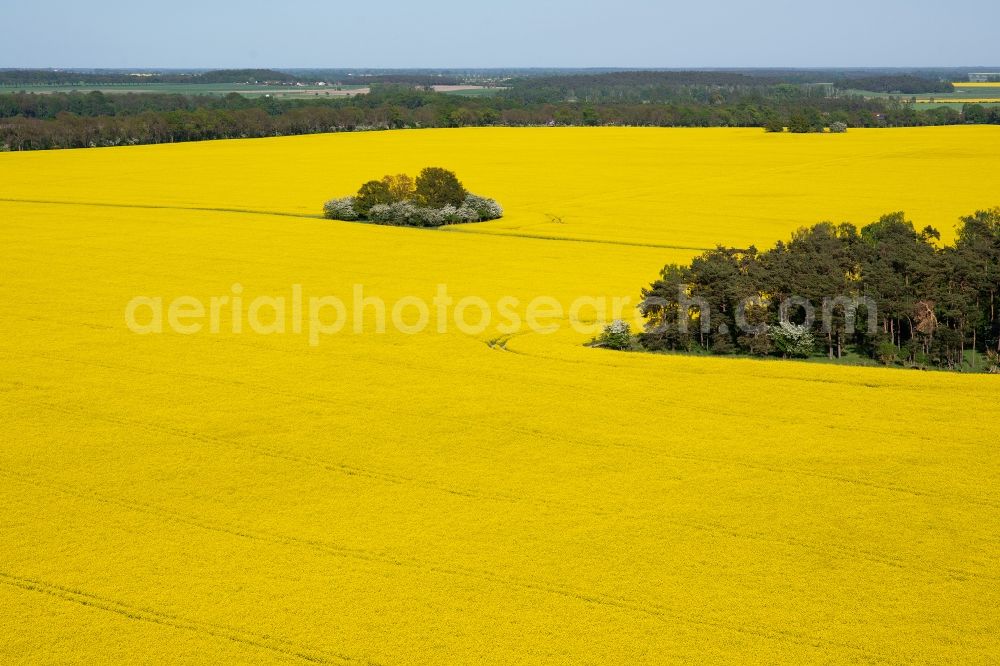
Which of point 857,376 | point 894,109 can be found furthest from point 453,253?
point 894,109

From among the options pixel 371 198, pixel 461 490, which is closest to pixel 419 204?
pixel 371 198

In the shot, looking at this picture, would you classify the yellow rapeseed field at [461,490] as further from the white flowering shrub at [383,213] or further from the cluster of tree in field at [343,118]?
the cluster of tree in field at [343,118]

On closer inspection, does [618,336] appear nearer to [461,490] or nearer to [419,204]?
[461,490]

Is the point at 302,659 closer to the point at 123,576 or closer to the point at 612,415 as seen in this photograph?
the point at 123,576

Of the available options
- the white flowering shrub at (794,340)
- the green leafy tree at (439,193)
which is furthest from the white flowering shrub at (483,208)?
the white flowering shrub at (794,340)

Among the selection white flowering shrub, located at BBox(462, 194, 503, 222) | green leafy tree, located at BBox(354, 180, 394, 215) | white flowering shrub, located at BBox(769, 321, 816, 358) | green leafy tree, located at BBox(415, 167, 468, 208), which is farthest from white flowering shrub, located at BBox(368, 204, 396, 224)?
white flowering shrub, located at BBox(769, 321, 816, 358)
